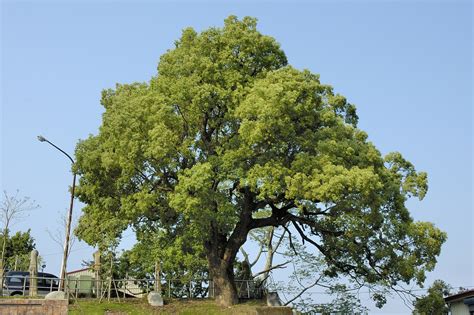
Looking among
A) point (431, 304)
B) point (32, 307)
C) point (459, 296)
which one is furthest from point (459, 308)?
point (32, 307)

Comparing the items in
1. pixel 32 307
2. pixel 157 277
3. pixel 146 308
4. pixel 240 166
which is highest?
pixel 240 166

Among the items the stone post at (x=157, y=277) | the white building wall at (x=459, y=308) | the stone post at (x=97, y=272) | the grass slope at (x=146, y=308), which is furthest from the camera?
the stone post at (x=157, y=277)

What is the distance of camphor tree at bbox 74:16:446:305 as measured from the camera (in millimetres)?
24188

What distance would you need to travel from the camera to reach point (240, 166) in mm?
25188

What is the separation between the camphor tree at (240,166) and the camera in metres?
24.2

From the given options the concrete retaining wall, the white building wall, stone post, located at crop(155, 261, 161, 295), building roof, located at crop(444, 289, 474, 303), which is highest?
stone post, located at crop(155, 261, 161, 295)

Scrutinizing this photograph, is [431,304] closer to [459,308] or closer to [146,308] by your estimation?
[459,308]

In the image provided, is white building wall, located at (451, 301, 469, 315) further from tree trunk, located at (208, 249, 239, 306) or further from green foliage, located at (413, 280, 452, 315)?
tree trunk, located at (208, 249, 239, 306)

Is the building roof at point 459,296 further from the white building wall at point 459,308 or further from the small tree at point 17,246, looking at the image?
the small tree at point 17,246

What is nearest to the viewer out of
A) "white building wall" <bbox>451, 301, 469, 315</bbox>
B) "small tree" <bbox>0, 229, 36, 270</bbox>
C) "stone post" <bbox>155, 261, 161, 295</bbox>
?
"white building wall" <bbox>451, 301, 469, 315</bbox>

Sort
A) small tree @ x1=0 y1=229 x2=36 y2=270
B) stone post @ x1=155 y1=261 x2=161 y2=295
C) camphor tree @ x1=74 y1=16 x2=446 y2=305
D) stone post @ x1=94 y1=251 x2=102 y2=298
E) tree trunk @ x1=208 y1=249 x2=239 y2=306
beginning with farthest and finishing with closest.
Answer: small tree @ x1=0 y1=229 x2=36 y2=270
stone post @ x1=155 y1=261 x2=161 y2=295
stone post @ x1=94 y1=251 x2=102 y2=298
tree trunk @ x1=208 y1=249 x2=239 y2=306
camphor tree @ x1=74 y1=16 x2=446 y2=305

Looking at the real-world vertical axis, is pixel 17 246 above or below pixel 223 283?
above

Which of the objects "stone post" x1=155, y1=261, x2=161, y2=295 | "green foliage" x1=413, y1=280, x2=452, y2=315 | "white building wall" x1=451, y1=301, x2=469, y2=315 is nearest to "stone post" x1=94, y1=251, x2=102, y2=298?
"stone post" x1=155, y1=261, x2=161, y2=295

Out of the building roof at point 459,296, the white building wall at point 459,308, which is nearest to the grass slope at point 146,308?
the building roof at point 459,296
